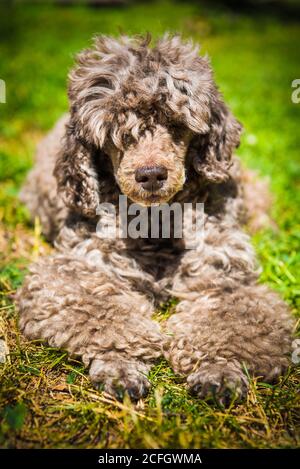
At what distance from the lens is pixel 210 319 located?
3.77 meters

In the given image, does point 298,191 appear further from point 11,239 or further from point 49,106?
point 49,106

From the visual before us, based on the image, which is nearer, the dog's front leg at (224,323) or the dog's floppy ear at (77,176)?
the dog's front leg at (224,323)

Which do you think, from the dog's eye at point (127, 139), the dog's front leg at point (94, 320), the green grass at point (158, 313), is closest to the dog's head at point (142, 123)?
the dog's eye at point (127, 139)

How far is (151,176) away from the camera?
11.8 feet

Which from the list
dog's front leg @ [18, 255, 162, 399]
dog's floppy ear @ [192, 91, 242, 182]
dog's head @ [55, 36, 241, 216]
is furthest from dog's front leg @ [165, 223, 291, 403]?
dog's head @ [55, 36, 241, 216]

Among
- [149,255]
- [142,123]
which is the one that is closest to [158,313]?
[149,255]

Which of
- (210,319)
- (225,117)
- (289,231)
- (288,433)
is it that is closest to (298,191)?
(289,231)

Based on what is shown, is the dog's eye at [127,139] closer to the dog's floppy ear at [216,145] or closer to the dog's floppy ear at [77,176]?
the dog's floppy ear at [77,176]

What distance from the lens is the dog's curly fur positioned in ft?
11.5

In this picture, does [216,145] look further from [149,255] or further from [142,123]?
[149,255]

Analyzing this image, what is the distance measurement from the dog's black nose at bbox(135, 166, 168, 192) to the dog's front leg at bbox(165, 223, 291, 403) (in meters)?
0.83

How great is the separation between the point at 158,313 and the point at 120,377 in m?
1.02

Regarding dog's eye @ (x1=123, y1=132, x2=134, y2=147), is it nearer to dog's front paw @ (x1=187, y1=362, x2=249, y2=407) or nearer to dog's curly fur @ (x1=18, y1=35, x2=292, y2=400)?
dog's curly fur @ (x1=18, y1=35, x2=292, y2=400)

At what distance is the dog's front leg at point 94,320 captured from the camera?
3.38m
